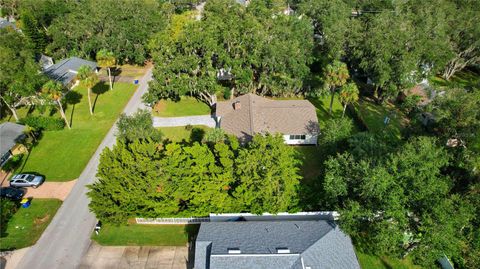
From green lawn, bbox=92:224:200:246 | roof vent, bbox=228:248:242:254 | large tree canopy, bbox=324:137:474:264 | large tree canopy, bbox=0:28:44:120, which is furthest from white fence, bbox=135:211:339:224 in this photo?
large tree canopy, bbox=0:28:44:120

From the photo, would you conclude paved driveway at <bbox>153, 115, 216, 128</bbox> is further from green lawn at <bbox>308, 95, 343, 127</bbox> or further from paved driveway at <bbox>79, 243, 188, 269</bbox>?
paved driveway at <bbox>79, 243, 188, 269</bbox>

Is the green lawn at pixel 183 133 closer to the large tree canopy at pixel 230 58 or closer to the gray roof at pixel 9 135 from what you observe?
the large tree canopy at pixel 230 58

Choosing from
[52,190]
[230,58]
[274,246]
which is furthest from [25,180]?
[230,58]

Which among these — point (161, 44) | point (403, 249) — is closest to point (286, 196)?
point (403, 249)

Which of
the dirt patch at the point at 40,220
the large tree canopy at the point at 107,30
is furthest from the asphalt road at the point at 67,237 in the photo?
the large tree canopy at the point at 107,30

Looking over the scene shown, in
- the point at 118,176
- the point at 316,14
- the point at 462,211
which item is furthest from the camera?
the point at 316,14

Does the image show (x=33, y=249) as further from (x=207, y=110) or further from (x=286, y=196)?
(x=207, y=110)
